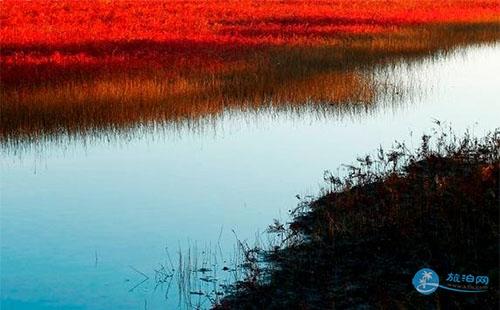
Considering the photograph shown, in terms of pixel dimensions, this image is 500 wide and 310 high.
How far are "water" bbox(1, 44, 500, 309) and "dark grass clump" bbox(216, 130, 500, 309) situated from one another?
0.58 m

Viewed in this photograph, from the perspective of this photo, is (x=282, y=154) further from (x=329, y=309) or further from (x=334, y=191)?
(x=329, y=309)

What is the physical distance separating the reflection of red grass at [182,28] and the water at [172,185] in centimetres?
515

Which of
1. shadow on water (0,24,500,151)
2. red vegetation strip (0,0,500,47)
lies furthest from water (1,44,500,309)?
red vegetation strip (0,0,500,47)

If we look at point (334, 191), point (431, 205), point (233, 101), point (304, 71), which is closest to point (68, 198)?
point (334, 191)

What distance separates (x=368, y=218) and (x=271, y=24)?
21451 mm

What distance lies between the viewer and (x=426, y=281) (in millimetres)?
5918

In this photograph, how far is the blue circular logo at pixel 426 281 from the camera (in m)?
5.76

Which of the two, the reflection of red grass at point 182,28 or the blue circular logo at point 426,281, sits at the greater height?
the reflection of red grass at point 182,28

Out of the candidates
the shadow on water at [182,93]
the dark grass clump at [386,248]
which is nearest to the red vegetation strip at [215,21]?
the shadow on water at [182,93]

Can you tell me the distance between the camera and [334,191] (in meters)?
9.06

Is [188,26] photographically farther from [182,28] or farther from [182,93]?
[182,93]

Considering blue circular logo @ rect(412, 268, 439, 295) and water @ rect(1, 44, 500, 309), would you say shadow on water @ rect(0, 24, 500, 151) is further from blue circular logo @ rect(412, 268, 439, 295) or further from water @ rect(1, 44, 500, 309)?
blue circular logo @ rect(412, 268, 439, 295)

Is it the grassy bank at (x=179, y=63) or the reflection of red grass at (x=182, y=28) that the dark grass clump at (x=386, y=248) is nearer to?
the grassy bank at (x=179, y=63)

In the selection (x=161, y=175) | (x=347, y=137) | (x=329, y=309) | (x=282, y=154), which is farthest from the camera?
(x=347, y=137)
